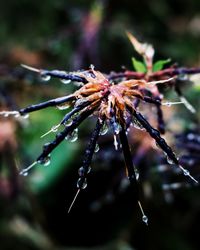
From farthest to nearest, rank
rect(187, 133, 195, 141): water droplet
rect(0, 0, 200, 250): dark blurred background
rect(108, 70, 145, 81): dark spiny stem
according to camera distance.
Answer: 1. rect(0, 0, 200, 250): dark blurred background
2. rect(187, 133, 195, 141): water droplet
3. rect(108, 70, 145, 81): dark spiny stem

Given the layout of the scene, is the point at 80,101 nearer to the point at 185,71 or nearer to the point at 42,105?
the point at 42,105

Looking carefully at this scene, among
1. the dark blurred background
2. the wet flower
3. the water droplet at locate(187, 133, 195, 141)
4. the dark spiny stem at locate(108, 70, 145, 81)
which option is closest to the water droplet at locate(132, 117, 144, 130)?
the wet flower

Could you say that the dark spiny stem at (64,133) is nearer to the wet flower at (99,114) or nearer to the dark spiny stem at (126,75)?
the wet flower at (99,114)

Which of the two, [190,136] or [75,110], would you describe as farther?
[190,136]

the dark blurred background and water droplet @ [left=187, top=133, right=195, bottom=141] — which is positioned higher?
the dark blurred background

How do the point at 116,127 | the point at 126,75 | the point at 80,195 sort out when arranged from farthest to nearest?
the point at 80,195
the point at 126,75
the point at 116,127

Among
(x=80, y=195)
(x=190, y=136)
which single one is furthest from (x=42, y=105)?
(x=80, y=195)

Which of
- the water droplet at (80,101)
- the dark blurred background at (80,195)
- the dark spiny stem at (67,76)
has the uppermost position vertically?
the dark blurred background at (80,195)

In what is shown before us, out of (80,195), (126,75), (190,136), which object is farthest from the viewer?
→ (80,195)

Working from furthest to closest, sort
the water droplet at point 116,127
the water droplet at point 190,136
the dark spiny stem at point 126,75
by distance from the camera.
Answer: the water droplet at point 190,136 < the dark spiny stem at point 126,75 < the water droplet at point 116,127

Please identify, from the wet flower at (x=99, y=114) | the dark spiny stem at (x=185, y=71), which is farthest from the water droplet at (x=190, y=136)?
the wet flower at (x=99, y=114)

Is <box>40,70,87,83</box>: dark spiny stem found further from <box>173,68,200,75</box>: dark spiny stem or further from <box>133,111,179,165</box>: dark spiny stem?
<box>173,68,200,75</box>: dark spiny stem
